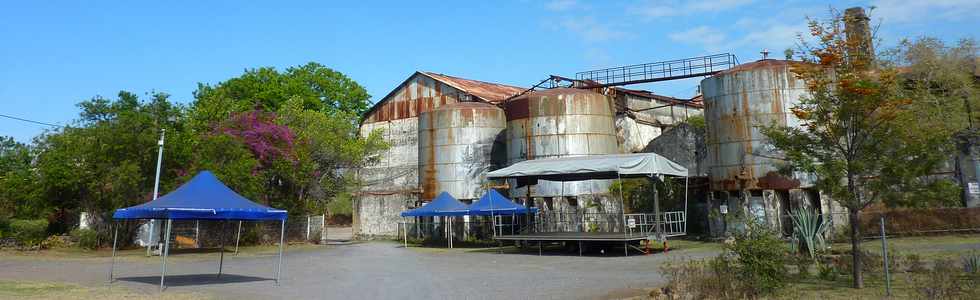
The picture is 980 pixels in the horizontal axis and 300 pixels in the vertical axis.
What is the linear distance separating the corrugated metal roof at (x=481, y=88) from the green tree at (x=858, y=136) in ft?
99.2

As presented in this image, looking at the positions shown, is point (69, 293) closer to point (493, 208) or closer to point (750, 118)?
point (493, 208)

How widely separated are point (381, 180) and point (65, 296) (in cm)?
3286

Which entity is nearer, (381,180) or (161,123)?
(161,123)

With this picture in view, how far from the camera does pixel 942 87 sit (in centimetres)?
3972

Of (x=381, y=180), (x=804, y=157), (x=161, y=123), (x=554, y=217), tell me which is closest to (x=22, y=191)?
(x=161, y=123)

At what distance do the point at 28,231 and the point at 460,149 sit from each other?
21.1 metres

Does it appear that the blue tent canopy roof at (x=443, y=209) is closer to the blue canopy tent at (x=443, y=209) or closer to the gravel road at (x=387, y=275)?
the blue canopy tent at (x=443, y=209)

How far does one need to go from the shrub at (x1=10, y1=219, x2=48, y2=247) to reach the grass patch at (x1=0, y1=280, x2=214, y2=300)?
18610 mm

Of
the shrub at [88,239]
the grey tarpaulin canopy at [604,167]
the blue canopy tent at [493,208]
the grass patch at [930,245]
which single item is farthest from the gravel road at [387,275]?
the shrub at [88,239]

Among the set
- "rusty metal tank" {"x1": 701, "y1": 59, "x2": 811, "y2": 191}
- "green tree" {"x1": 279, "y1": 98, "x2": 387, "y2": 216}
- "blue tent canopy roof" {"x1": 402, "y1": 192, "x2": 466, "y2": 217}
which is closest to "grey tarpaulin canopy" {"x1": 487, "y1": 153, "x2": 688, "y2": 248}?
"blue tent canopy roof" {"x1": 402, "y1": 192, "x2": 466, "y2": 217}

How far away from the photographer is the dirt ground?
13.2 meters

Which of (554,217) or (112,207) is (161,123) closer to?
(112,207)

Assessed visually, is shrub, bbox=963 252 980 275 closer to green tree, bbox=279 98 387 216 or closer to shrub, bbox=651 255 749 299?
shrub, bbox=651 255 749 299

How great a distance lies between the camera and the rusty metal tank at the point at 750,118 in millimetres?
28047
